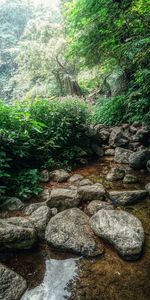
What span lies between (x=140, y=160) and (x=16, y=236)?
3416mm

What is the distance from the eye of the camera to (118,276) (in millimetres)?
2092

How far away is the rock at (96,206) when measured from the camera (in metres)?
3.17

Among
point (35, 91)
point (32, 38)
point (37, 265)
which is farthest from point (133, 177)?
point (32, 38)

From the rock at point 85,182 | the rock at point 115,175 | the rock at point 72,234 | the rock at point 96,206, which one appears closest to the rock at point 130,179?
the rock at point 115,175

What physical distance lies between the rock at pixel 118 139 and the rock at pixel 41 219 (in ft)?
12.5

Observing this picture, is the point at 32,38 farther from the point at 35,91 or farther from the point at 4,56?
the point at 4,56

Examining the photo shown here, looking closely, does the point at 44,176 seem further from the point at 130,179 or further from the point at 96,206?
the point at 130,179

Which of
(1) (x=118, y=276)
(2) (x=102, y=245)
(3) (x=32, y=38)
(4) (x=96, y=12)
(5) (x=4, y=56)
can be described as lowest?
(1) (x=118, y=276)

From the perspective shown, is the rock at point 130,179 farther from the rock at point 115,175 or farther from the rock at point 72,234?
the rock at point 72,234

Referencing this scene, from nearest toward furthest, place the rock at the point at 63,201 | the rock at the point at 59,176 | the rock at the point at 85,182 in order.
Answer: the rock at the point at 63,201 → the rock at the point at 85,182 → the rock at the point at 59,176

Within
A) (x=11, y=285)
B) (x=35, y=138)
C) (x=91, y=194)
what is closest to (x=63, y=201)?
(x=91, y=194)

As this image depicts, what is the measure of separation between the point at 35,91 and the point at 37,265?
13.9 metres

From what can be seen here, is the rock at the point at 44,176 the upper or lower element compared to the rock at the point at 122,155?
lower

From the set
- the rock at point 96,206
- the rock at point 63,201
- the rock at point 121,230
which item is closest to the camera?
the rock at point 121,230
